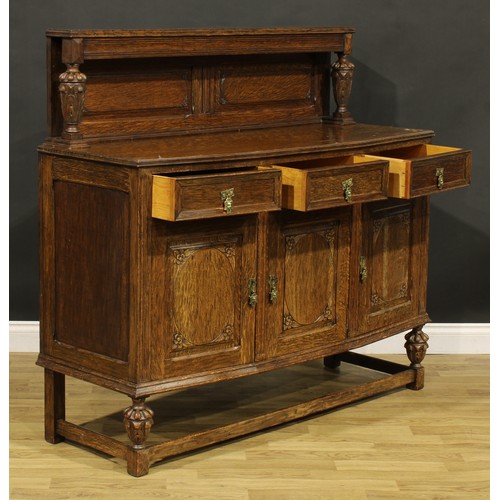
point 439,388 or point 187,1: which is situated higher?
point 187,1

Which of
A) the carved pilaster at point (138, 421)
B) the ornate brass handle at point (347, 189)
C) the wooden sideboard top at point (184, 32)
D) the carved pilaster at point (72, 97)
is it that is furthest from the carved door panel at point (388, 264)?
the carved pilaster at point (72, 97)

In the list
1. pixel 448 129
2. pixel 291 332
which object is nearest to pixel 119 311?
pixel 291 332

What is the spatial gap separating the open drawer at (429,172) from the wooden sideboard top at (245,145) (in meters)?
0.09

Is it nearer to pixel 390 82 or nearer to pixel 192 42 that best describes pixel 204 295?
pixel 192 42

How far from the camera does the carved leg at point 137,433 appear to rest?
290 centimetres

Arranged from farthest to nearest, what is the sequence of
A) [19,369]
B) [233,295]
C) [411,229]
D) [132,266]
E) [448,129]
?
[448,129] → [19,369] → [411,229] → [233,295] → [132,266]

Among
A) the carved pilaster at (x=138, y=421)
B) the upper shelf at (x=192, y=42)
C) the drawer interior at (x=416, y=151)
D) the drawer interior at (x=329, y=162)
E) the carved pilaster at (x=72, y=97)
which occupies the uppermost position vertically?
the upper shelf at (x=192, y=42)

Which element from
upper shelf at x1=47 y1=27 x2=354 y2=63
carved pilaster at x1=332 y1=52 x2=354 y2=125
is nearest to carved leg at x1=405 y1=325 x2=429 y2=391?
carved pilaster at x1=332 y1=52 x2=354 y2=125

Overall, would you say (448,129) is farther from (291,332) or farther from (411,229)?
(291,332)

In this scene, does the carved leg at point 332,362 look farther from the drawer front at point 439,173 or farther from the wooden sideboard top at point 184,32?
the wooden sideboard top at point 184,32

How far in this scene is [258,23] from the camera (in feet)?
13.2

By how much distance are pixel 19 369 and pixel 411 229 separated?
5.34ft

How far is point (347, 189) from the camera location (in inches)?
122

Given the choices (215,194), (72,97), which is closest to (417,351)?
(215,194)
